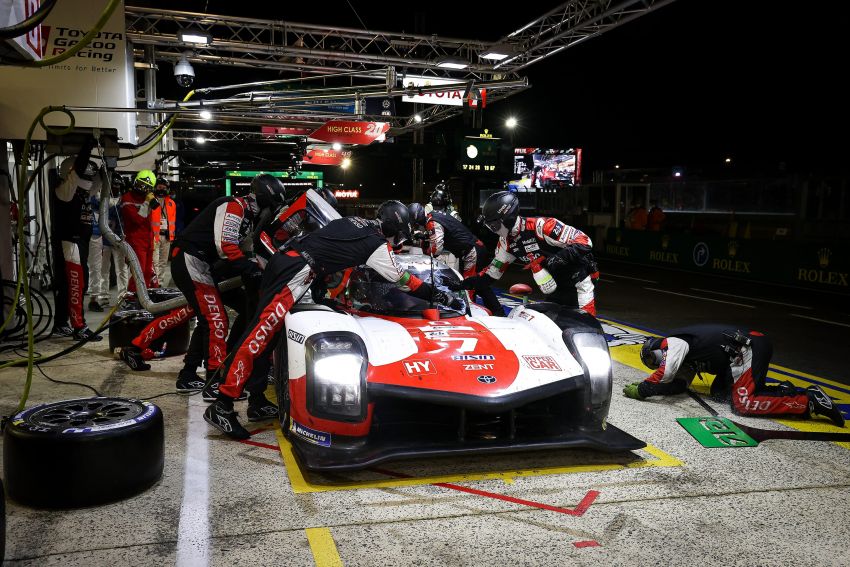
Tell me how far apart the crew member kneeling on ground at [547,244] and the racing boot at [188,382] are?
316 cm

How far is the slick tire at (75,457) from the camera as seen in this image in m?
3.50

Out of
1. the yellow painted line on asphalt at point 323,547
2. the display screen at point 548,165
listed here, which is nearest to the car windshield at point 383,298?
the yellow painted line on asphalt at point 323,547

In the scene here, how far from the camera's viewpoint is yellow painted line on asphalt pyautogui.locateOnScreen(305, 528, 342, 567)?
3.11 m

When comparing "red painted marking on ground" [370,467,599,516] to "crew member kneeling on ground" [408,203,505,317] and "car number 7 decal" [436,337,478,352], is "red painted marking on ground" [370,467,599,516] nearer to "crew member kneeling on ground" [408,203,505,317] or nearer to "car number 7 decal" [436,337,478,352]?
"car number 7 decal" [436,337,478,352]

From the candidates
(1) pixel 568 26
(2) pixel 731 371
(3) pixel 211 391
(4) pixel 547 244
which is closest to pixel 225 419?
(3) pixel 211 391

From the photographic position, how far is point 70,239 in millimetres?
8086

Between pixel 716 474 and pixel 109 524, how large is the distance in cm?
356

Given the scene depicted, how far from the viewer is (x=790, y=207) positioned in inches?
816

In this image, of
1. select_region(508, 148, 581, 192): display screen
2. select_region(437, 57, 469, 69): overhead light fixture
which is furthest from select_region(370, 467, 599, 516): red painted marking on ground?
select_region(508, 148, 581, 192): display screen

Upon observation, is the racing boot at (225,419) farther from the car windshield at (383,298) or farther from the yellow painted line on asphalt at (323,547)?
the yellow painted line on asphalt at (323,547)

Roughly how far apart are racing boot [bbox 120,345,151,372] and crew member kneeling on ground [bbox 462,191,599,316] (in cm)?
375

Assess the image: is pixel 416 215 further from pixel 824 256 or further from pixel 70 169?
pixel 824 256

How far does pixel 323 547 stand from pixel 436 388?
1.21 m

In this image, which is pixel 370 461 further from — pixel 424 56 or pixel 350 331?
pixel 424 56
